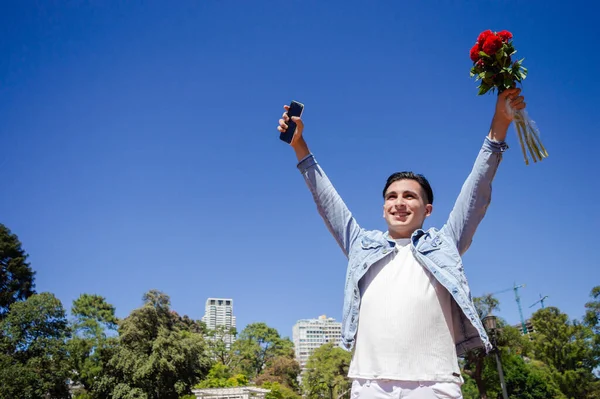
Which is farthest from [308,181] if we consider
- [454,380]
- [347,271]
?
[454,380]

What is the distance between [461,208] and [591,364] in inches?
1331

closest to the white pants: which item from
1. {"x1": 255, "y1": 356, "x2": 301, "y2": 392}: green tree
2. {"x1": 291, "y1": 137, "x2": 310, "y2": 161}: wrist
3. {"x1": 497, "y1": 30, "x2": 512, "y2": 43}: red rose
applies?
{"x1": 291, "y1": 137, "x2": 310, "y2": 161}: wrist

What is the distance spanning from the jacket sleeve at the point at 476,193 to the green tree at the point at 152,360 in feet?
96.1

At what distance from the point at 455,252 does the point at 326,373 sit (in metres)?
33.4

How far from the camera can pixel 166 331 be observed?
2970cm

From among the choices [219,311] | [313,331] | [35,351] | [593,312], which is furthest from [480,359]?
[219,311]

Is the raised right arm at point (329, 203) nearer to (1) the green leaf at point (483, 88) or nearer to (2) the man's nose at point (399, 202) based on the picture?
(2) the man's nose at point (399, 202)

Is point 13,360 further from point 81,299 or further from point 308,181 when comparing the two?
point 308,181

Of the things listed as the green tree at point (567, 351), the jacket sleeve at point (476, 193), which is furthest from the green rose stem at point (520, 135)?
the green tree at point (567, 351)

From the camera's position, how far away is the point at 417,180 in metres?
2.71

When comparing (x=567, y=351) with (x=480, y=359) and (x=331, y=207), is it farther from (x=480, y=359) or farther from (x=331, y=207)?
(x=331, y=207)

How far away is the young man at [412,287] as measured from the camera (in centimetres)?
216

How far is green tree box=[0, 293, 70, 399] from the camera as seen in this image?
23078 mm

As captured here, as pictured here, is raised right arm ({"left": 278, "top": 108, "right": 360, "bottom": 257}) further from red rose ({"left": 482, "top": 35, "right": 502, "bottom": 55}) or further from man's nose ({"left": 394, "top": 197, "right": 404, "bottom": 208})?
red rose ({"left": 482, "top": 35, "right": 502, "bottom": 55})
